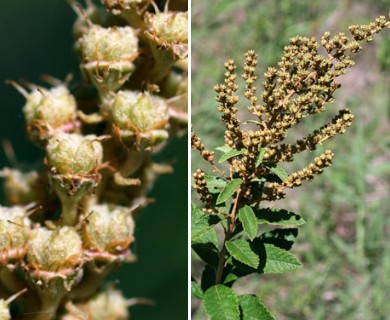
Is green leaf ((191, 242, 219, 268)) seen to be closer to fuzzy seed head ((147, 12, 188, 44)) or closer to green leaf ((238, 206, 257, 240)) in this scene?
green leaf ((238, 206, 257, 240))

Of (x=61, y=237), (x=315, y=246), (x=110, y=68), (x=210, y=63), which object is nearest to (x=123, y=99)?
(x=110, y=68)

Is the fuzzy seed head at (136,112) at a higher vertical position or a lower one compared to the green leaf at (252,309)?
higher

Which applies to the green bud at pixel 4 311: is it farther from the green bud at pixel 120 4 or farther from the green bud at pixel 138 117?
the green bud at pixel 120 4

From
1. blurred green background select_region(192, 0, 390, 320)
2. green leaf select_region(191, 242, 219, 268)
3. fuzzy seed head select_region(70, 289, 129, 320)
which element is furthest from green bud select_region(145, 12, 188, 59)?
blurred green background select_region(192, 0, 390, 320)

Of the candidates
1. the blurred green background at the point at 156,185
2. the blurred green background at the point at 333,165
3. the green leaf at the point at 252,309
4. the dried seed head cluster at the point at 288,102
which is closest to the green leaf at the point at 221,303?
the green leaf at the point at 252,309

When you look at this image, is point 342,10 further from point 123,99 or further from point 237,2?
point 123,99
